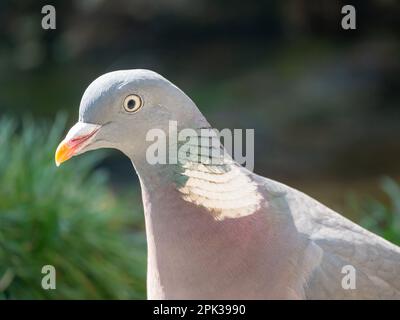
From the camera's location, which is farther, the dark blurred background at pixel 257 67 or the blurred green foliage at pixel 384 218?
the dark blurred background at pixel 257 67

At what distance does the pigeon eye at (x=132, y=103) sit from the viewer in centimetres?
207

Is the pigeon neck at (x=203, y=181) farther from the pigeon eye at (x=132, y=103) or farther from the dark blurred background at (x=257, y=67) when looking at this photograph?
the dark blurred background at (x=257, y=67)

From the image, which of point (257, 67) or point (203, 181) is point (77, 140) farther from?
point (257, 67)

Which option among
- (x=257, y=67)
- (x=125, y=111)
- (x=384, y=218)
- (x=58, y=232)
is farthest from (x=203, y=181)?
(x=257, y=67)

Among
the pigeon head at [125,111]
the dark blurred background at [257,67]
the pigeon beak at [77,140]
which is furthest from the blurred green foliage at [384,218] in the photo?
the dark blurred background at [257,67]

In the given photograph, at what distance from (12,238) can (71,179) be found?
24.4 inches

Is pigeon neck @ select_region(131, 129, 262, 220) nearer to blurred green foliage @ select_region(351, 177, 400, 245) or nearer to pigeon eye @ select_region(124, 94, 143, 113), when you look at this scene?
pigeon eye @ select_region(124, 94, 143, 113)

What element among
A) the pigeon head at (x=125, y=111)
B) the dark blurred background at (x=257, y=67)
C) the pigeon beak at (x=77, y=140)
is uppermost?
the dark blurred background at (x=257, y=67)

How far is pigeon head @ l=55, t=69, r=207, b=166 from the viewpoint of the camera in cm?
205

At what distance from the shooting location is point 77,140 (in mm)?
2078

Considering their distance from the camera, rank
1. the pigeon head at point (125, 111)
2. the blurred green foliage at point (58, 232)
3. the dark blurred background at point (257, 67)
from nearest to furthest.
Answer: the pigeon head at point (125, 111), the blurred green foliage at point (58, 232), the dark blurred background at point (257, 67)

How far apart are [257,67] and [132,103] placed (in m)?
6.75

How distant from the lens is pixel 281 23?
30.2 feet
